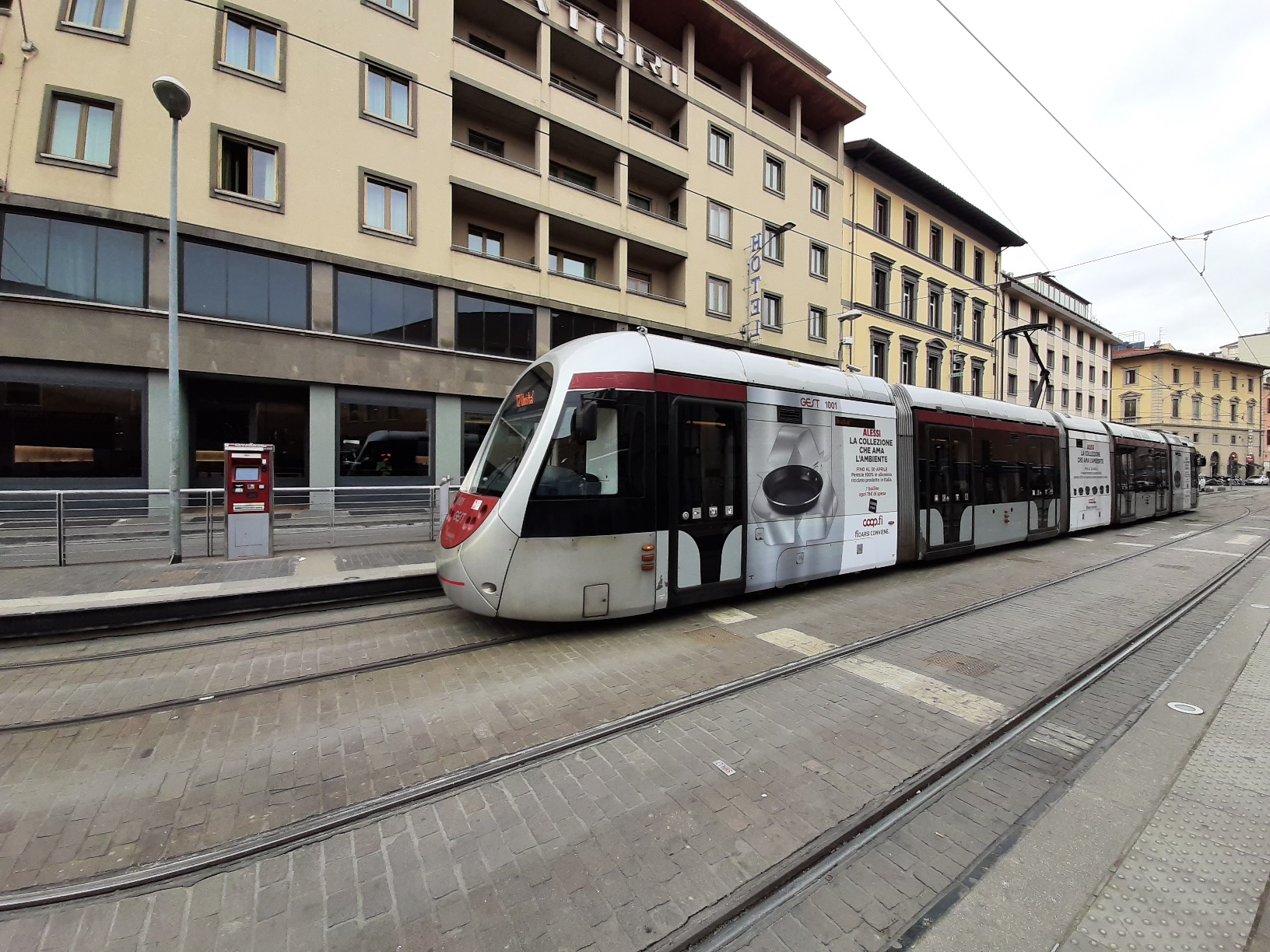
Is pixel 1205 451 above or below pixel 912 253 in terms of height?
below

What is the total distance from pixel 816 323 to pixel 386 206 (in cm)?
1824

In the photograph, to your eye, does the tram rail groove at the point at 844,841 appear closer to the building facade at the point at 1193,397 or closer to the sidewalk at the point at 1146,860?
the sidewalk at the point at 1146,860

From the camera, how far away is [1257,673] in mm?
4598

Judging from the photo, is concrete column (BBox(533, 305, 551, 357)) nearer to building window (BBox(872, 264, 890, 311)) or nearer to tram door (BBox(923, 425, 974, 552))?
tram door (BBox(923, 425, 974, 552))

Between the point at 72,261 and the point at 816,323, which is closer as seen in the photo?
the point at 72,261

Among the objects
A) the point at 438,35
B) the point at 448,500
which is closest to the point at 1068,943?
the point at 448,500

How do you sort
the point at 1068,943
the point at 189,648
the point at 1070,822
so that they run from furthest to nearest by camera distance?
the point at 189,648 < the point at 1070,822 < the point at 1068,943

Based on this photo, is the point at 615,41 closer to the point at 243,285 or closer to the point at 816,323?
the point at 816,323

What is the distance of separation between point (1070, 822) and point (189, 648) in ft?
23.2

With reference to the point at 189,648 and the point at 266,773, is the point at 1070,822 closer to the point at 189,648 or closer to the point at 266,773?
the point at 266,773

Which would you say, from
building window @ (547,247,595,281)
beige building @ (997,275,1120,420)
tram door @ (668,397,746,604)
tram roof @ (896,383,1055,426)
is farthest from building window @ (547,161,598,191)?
beige building @ (997,275,1120,420)

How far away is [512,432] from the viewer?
556 centimetres

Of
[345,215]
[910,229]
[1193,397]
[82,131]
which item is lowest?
[345,215]

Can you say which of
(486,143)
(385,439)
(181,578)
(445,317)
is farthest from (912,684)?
(486,143)
